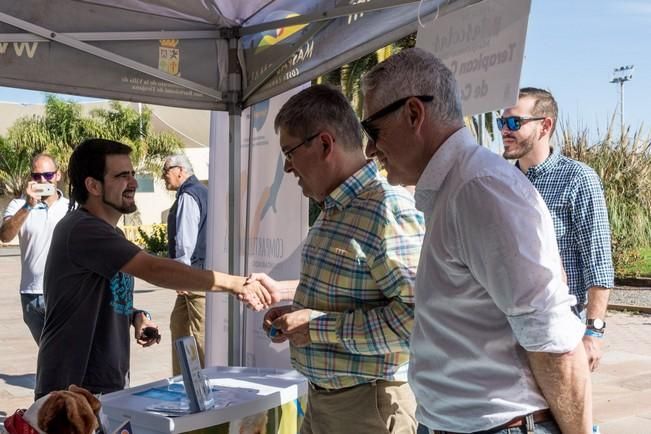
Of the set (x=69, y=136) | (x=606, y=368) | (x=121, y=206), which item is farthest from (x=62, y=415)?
(x=69, y=136)

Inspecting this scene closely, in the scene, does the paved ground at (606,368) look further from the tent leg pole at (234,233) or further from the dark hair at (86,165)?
the tent leg pole at (234,233)

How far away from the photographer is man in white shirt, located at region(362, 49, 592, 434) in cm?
141

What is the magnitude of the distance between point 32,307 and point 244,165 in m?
2.35

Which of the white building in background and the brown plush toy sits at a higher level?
the white building in background

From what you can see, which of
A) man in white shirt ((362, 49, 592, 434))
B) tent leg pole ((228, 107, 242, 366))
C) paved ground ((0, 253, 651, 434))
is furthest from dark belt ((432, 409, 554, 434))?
tent leg pole ((228, 107, 242, 366))

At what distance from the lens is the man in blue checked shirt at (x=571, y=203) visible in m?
3.14

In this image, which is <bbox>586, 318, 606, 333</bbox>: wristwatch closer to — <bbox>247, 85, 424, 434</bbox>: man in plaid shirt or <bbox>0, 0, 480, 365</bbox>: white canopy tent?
<bbox>247, 85, 424, 434</bbox>: man in plaid shirt

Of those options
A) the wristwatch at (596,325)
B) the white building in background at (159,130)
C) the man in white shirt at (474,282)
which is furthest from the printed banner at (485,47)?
the white building in background at (159,130)

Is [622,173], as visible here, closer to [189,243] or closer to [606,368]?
[606,368]

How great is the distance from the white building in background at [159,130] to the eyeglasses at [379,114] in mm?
25070

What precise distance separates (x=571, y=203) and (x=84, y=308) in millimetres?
2059

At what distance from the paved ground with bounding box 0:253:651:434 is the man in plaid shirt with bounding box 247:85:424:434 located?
3.48 ft

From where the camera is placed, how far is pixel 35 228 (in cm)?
573

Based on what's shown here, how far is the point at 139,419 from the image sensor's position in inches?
100
